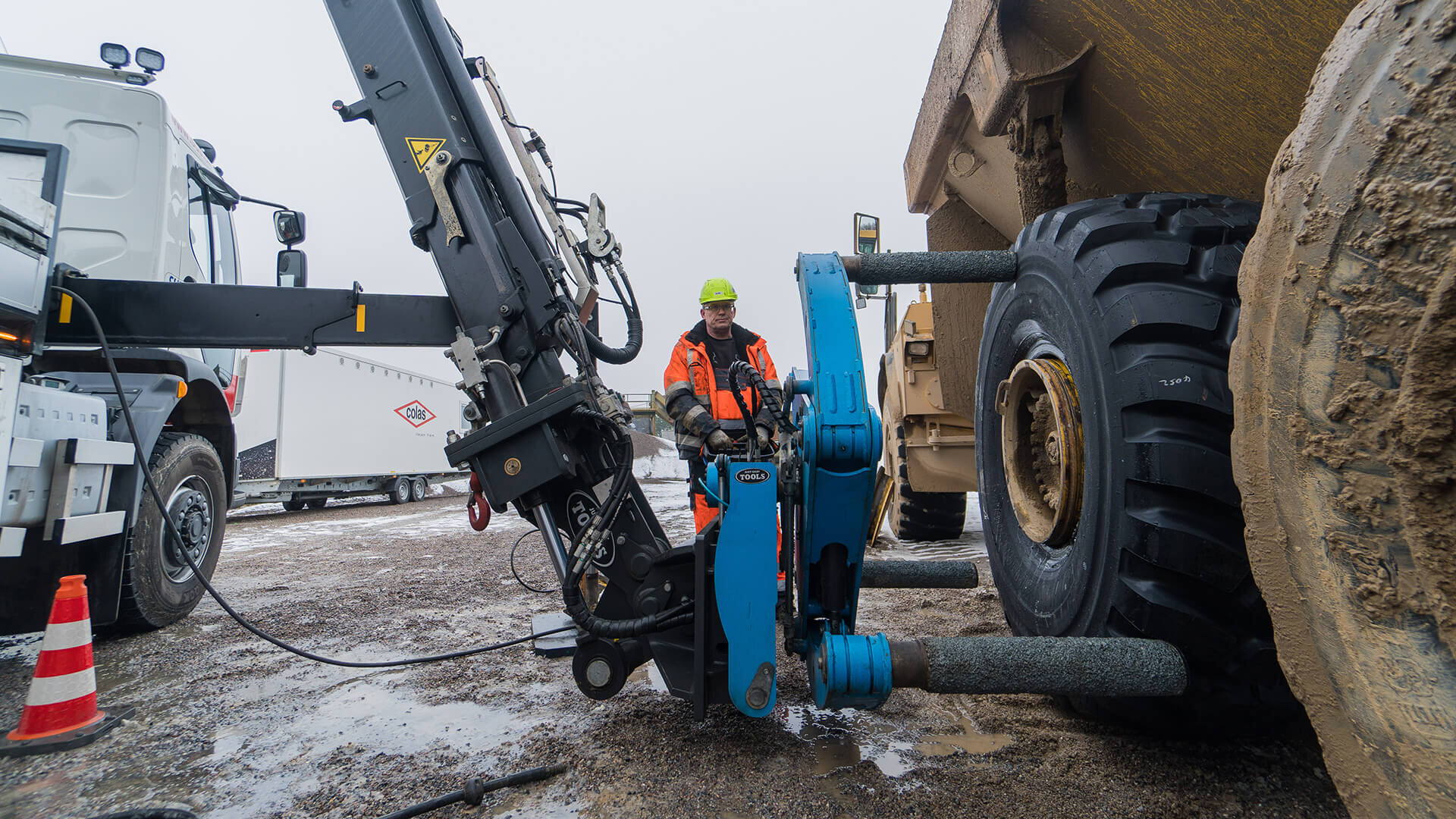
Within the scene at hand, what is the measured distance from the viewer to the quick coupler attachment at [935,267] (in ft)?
7.59

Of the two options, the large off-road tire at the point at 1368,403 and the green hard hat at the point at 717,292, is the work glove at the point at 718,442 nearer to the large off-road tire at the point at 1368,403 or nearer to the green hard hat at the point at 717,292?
the green hard hat at the point at 717,292

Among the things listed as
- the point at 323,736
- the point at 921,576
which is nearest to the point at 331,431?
the point at 323,736

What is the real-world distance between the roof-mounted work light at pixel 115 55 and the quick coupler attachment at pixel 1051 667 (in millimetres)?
A: 5608

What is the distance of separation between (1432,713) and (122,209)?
217 inches

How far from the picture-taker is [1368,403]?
31.8 inches

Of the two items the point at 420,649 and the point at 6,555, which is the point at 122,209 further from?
the point at 420,649

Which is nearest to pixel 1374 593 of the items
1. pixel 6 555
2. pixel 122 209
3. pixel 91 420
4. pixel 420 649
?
pixel 420 649

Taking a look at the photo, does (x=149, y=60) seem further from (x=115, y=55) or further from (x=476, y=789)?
(x=476, y=789)

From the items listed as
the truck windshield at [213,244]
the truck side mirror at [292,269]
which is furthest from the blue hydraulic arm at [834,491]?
the truck windshield at [213,244]

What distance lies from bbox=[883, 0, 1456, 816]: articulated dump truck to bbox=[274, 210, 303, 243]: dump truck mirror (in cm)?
297

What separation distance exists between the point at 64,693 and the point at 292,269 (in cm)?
185

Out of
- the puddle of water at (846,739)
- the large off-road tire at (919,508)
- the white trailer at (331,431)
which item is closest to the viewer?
the puddle of water at (846,739)

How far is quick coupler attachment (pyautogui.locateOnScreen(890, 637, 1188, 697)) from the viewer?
153 cm

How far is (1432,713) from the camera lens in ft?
2.52
